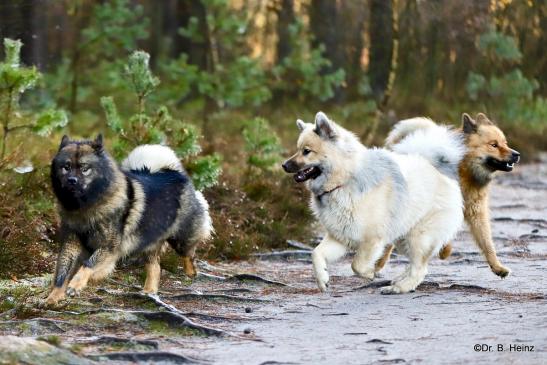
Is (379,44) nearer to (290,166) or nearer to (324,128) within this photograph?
(324,128)

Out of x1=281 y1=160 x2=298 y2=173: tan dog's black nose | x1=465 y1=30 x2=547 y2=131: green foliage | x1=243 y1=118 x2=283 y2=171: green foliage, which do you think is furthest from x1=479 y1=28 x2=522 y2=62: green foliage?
x1=281 y1=160 x2=298 y2=173: tan dog's black nose

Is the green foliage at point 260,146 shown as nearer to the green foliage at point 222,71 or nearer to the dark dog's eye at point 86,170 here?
the dark dog's eye at point 86,170

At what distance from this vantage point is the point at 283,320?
7.79m

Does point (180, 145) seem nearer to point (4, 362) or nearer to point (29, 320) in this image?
point (29, 320)

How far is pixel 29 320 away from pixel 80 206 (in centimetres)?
114

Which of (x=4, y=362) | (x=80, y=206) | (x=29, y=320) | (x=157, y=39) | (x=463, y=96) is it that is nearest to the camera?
(x=4, y=362)

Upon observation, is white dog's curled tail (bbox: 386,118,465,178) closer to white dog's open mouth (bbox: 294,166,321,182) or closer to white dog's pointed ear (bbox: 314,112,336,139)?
white dog's pointed ear (bbox: 314,112,336,139)

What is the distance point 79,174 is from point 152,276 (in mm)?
1311

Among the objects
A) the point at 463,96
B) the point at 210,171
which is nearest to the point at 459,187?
the point at 210,171

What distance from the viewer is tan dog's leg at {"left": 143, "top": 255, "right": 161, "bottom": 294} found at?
28.7 ft

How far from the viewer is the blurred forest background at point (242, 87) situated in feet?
34.6

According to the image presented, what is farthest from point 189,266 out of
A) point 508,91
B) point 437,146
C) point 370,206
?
point 508,91

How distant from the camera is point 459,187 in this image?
9.62m

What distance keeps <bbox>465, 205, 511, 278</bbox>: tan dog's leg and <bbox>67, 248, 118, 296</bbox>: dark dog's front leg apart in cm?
351
